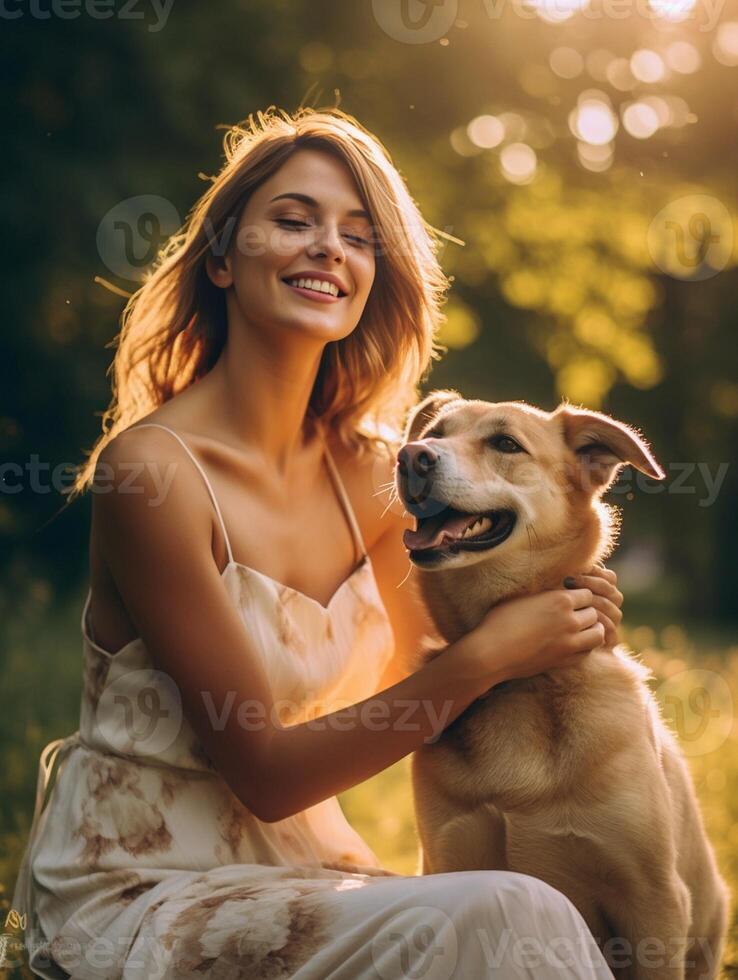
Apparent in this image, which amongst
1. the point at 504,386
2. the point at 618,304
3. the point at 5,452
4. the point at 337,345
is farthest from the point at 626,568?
the point at 337,345

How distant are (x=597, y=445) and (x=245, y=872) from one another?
1.45 meters

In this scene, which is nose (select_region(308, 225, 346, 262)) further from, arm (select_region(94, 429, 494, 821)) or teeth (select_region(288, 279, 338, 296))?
arm (select_region(94, 429, 494, 821))

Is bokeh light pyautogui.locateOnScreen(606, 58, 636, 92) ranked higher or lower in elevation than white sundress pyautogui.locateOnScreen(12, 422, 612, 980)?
→ higher

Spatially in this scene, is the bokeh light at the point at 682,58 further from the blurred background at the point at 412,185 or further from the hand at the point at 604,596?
the hand at the point at 604,596

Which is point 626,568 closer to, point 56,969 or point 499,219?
point 499,219

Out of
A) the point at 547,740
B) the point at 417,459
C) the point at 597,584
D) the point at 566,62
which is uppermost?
the point at 566,62

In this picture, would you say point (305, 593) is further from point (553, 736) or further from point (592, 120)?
point (592, 120)

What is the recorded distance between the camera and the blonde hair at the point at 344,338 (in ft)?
10.6

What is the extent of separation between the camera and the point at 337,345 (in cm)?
355

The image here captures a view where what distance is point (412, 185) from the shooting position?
10.8 m

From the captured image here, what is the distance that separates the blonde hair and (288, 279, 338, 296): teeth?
269 millimetres

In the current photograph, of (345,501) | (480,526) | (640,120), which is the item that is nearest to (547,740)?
(480,526)

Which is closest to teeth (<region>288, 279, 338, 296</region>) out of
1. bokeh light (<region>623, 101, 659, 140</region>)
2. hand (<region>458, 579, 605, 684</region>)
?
hand (<region>458, 579, 605, 684</region>)

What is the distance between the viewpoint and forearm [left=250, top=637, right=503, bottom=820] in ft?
8.64
